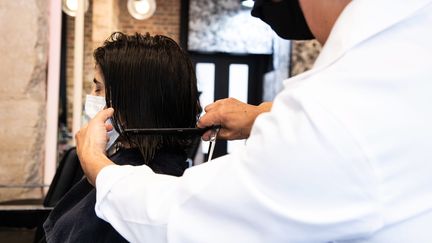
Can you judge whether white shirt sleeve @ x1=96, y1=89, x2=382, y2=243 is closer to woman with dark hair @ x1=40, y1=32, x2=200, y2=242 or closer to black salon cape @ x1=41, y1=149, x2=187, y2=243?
black salon cape @ x1=41, y1=149, x2=187, y2=243

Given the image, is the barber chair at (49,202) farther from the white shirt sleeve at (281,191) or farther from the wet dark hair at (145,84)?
the white shirt sleeve at (281,191)

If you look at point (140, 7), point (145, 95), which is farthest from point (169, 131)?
point (140, 7)

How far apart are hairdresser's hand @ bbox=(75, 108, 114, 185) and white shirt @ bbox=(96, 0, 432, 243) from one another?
21 cm

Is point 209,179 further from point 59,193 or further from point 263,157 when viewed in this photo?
point 59,193

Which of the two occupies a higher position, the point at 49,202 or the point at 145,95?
the point at 145,95

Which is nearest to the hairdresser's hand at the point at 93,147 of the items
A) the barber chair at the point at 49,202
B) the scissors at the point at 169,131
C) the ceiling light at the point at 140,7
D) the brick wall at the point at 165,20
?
the scissors at the point at 169,131

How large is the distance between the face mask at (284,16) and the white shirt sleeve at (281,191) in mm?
288

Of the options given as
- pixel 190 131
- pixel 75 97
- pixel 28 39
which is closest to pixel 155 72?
pixel 190 131

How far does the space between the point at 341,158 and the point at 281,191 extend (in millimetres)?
87

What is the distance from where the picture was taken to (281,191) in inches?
23.1

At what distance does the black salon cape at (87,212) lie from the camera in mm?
1047

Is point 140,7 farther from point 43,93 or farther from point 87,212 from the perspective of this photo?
point 87,212

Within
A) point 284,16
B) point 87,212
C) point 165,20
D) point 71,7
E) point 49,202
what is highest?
point 165,20

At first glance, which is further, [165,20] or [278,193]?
[165,20]
